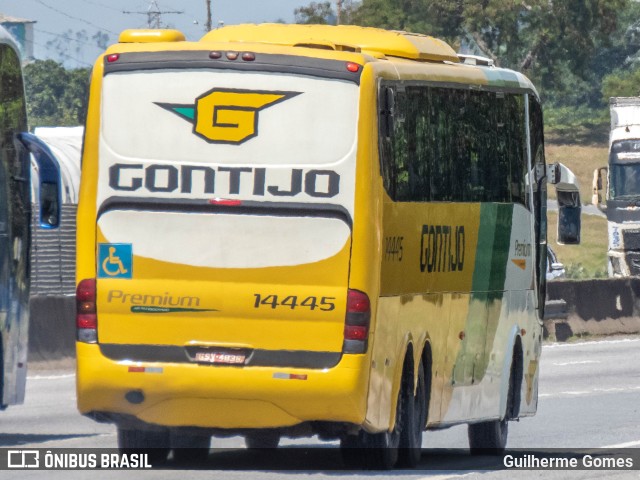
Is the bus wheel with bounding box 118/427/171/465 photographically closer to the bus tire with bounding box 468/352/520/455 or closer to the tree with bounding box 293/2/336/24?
the bus tire with bounding box 468/352/520/455

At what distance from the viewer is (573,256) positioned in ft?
259

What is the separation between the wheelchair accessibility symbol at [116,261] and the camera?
12195mm

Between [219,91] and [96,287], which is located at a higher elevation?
[219,91]

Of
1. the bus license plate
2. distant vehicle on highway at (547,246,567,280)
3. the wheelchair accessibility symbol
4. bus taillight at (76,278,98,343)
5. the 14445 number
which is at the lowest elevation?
distant vehicle on highway at (547,246,567,280)

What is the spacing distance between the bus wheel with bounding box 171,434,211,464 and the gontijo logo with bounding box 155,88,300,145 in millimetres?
2612

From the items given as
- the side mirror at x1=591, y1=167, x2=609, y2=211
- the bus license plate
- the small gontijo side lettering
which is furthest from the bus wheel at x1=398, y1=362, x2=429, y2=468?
the side mirror at x1=591, y1=167, x2=609, y2=211

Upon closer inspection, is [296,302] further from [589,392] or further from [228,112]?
[589,392]

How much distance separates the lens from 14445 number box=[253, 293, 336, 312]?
12.0m

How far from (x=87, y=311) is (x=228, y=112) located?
1648 millimetres

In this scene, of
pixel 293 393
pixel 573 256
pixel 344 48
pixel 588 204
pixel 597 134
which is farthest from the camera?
pixel 597 134

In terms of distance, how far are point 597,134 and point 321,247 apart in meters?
99.5

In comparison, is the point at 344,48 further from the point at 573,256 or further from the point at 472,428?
the point at 573,256

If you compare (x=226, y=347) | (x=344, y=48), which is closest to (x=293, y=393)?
(x=226, y=347)

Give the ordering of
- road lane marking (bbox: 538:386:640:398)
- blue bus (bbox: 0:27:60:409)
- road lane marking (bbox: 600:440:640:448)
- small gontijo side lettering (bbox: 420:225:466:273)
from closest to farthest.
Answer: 1. small gontijo side lettering (bbox: 420:225:466:273)
2. blue bus (bbox: 0:27:60:409)
3. road lane marking (bbox: 600:440:640:448)
4. road lane marking (bbox: 538:386:640:398)
